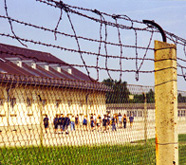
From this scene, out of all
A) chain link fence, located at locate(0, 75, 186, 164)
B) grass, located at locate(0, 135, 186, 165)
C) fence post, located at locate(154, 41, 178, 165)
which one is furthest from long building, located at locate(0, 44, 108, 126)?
fence post, located at locate(154, 41, 178, 165)

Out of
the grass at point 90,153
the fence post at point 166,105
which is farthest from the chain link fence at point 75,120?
the fence post at point 166,105

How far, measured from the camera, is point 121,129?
594 centimetres

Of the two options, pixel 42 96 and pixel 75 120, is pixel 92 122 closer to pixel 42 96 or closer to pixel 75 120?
pixel 75 120

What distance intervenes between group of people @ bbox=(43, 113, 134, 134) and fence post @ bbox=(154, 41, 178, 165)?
63 centimetres

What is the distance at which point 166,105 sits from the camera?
208 inches

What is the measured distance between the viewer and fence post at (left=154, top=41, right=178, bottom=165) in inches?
207

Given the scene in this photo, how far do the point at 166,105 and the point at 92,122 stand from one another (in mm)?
868

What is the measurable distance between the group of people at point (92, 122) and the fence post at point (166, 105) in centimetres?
63

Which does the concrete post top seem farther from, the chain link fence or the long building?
the long building

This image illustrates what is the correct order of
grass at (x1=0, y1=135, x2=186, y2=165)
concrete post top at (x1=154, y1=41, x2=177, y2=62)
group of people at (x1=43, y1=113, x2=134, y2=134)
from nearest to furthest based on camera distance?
group of people at (x1=43, y1=113, x2=134, y2=134) < grass at (x1=0, y1=135, x2=186, y2=165) < concrete post top at (x1=154, y1=41, x2=177, y2=62)

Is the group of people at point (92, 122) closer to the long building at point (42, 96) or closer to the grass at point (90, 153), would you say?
the long building at point (42, 96)

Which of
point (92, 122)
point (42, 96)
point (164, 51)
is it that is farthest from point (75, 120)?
point (164, 51)

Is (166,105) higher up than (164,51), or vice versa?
(164,51)

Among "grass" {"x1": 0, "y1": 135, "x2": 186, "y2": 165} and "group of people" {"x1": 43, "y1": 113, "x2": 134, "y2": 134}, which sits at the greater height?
"group of people" {"x1": 43, "y1": 113, "x2": 134, "y2": 134}
